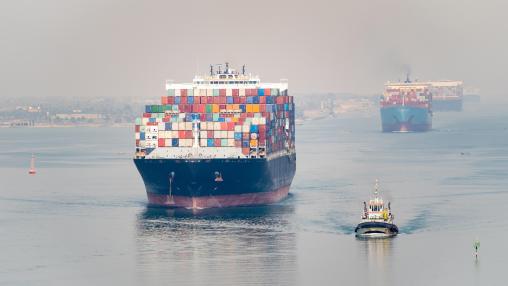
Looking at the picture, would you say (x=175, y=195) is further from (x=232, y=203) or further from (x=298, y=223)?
(x=298, y=223)

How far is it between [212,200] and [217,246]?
18.5m

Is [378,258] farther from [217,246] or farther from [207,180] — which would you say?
[207,180]

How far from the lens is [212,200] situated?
352 feet

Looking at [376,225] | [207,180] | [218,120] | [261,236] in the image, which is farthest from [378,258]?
[218,120]

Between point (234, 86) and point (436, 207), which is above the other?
point (234, 86)

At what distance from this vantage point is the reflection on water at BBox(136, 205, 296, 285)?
78812 millimetres

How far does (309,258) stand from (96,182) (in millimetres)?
60969

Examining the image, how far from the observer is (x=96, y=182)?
465 feet

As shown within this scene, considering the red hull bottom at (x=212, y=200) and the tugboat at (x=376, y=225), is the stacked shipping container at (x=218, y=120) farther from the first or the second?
the tugboat at (x=376, y=225)

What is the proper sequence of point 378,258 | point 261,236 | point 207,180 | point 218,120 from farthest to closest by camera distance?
point 218,120 → point 207,180 → point 261,236 → point 378,258

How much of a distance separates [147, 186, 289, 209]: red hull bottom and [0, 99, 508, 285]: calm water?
1198 mm

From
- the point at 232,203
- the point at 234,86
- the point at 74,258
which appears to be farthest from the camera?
the point at 234,86

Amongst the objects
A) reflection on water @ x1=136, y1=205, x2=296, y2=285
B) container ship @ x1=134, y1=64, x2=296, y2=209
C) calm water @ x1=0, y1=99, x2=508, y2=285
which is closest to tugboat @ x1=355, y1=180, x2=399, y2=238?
calm water @ x1=0, y1=99, x2=508, y2=285

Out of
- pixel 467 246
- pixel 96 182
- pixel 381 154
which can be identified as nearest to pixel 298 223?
pixel 467 246
